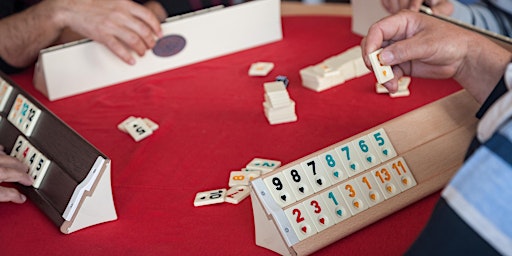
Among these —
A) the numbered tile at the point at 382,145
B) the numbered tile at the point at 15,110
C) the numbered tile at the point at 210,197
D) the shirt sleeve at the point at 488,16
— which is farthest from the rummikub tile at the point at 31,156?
the shirt sleeve at the point at 488,16

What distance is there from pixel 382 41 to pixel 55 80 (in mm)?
834


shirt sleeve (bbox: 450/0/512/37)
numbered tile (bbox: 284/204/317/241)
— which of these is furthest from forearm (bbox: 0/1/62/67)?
shirt sleeve (bbox: 450/0/512/37)

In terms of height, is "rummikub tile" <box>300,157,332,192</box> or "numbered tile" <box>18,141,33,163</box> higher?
"rummikub tile" <box>300,157,332,192</box>

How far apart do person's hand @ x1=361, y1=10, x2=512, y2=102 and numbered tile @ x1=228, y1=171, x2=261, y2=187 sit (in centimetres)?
30

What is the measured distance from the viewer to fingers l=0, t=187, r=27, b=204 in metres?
1.24

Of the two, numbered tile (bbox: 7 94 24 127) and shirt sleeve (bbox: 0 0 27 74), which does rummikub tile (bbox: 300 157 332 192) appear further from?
shirt sleeve (bbox: 0 0 27 74)

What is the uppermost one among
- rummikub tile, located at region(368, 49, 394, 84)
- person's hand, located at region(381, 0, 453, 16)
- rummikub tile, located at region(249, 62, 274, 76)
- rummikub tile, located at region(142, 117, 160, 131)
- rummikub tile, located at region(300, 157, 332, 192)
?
rummikub tile, located at region(368, 49, 394, 84)

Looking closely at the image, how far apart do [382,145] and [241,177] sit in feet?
0.91

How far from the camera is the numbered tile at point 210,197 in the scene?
1.21m

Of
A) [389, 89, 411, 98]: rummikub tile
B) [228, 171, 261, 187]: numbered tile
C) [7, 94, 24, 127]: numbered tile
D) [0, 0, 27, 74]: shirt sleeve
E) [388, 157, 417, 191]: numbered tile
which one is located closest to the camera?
[388, 157, 417, 191]: numbered tile

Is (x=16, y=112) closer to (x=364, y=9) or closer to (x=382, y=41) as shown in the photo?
(x=382, y=41)

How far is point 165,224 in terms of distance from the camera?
3.86 feet

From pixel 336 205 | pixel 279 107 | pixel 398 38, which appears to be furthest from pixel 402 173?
pixel 279 107

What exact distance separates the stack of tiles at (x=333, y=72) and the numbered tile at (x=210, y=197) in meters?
0.46
